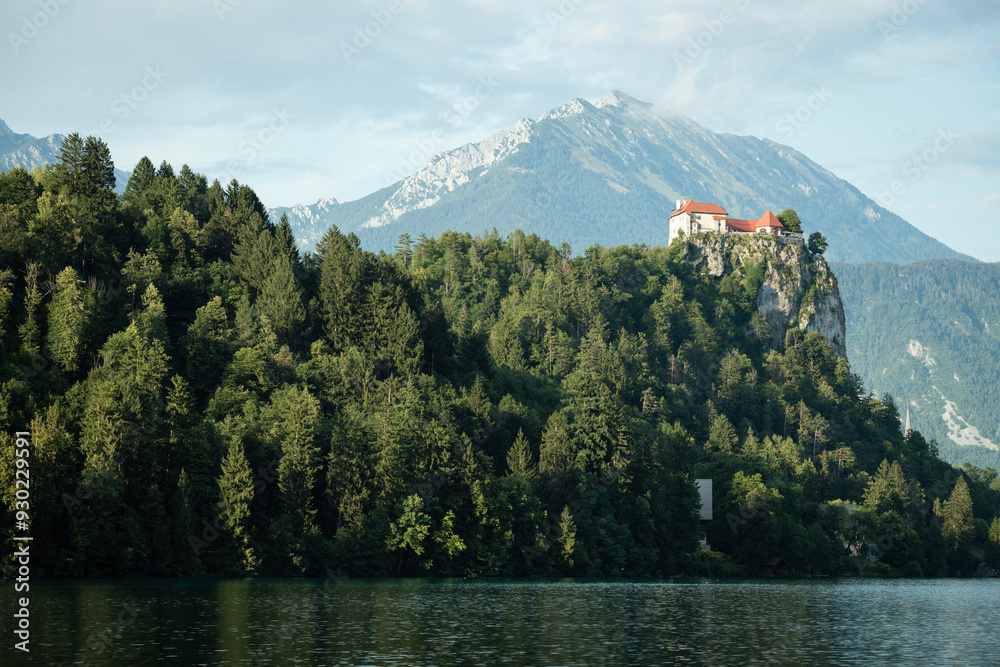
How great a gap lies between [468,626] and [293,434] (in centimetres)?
4287

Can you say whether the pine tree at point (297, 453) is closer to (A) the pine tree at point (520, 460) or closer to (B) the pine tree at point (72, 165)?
(A) the pine tree at point (520, 460)

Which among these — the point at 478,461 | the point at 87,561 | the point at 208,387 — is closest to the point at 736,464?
the point at 478,461

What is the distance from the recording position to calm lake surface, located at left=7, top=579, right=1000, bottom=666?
1721 inches

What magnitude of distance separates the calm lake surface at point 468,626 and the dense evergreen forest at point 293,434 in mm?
7503

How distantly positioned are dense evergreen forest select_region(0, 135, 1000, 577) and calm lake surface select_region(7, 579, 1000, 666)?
7.50m

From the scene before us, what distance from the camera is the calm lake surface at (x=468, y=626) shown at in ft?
143

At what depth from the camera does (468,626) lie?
5500cm

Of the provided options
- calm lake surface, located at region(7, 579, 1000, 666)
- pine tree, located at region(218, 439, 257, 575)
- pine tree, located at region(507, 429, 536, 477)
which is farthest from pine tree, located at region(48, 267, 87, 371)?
pine tree, located at region(507, 429, 536, 477)

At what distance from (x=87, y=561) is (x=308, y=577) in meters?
19.6

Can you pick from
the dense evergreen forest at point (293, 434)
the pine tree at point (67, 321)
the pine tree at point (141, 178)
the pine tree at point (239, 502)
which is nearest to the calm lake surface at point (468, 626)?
the pine tree at point (239, 502)

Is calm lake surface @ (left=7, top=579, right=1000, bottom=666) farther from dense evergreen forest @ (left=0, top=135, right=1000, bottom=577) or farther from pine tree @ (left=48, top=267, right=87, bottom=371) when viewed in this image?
pine tree @ (left=48, top=267, right=87, bottom=371)

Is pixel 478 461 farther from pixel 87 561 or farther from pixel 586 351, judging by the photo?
pixel 586 351

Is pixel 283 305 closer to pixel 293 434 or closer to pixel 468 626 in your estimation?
pixel 293 434

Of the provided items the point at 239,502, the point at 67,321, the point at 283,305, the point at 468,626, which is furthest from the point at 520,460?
the point at 468,626
